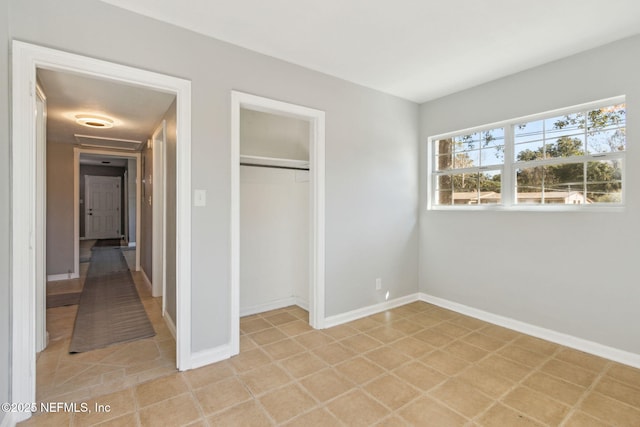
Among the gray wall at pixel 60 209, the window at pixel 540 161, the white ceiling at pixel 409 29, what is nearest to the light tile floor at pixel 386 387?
the window at pixel 540 161

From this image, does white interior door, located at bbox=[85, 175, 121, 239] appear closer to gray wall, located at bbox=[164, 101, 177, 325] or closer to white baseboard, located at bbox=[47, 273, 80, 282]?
white baseboard, located at bbox=[47, 273, 80, 282]

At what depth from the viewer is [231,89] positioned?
2582 mm

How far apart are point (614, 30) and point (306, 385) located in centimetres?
356

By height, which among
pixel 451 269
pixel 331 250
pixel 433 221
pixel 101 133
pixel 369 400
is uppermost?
pixel 101 133

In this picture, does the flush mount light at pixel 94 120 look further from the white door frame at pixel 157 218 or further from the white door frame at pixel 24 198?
the white door frame at pixel 24 198

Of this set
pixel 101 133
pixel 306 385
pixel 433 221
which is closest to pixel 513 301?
pixel 433 221

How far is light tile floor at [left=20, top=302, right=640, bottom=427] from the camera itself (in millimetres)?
1857

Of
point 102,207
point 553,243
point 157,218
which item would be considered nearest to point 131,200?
point 102,207

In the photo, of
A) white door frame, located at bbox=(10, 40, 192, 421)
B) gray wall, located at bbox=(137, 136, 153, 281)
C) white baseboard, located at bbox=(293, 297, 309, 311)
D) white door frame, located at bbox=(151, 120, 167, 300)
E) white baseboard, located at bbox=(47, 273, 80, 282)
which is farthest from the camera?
white baseboard, located at bbox=(47, 273, 80, 282)

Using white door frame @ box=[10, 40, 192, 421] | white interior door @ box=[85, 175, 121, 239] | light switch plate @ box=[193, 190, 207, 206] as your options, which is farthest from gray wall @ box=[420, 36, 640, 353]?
white interior door @ box=[85, 175, 121, 239]

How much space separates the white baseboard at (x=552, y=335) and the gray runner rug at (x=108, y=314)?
3393 mm

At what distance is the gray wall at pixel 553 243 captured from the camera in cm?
250

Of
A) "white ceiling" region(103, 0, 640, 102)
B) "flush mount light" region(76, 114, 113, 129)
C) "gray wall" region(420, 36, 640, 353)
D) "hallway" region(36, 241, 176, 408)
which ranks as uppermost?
"white ceiling" region(103, 0, 640, 102)

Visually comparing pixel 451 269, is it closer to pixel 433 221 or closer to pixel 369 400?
pixel 433 221
